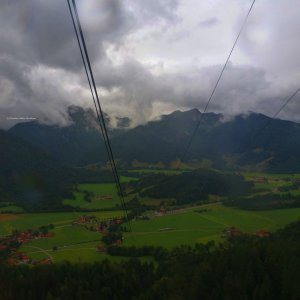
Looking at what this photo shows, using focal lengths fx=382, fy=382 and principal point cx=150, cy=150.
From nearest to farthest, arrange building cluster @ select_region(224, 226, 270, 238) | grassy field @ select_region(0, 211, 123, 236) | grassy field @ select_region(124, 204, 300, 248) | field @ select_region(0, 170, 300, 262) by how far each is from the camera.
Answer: field @ select_region(0, 170, 300, 262)
building cluster @ select_region(224, 226, 270, 238)
grassy field @ select_region(124, 204, 300, 248)
grassy field @ select_region(0, 211, 123, 236)

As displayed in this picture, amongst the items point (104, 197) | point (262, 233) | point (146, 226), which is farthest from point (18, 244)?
point (104, 197)

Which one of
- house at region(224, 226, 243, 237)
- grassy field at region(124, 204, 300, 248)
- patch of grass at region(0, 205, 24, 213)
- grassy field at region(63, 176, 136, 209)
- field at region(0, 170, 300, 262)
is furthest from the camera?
grassy field at region(63, 176, 136, 209)

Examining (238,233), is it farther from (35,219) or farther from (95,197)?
(95,197)

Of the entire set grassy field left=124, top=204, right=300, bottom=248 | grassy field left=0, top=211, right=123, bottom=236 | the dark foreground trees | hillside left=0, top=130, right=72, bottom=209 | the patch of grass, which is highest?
hillside left=0, top=130, right=72, bottom=209

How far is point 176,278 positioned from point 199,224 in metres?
34.4

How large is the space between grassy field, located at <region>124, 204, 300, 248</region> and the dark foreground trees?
38.7ft

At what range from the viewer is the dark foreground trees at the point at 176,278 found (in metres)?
32.5

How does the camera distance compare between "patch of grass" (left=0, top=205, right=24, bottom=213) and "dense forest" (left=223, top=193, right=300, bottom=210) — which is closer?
"dense forest" (left=223, top=193, right=300, bottom=210)

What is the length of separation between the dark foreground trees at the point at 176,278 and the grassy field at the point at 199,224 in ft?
38.7

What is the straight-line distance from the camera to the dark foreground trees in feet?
107

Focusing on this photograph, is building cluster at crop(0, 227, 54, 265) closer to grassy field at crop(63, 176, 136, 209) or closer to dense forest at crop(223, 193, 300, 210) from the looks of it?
grassy field at crop(63, 176, 136, 209)

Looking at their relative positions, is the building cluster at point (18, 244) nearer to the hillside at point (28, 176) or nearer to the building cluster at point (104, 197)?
the hillside at point (28, 176)

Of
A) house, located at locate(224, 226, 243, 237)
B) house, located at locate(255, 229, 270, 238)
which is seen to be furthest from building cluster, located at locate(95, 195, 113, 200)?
house, located at locate(255, 229, 270, 238)

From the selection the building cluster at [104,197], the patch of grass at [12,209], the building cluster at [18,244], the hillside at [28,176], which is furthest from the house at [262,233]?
the patch of grass at [12,209]
